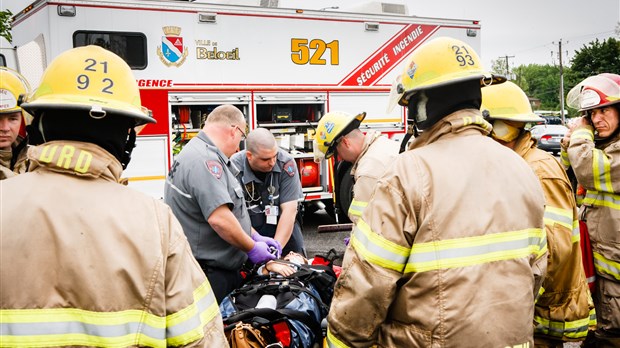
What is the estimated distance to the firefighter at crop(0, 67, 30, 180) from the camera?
348 cm

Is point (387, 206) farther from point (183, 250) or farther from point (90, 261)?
point (90, 261)

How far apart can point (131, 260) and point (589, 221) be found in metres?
3.07

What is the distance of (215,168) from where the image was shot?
12.0 ft

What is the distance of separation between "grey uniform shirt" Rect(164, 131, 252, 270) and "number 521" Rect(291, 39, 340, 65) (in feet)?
19.3

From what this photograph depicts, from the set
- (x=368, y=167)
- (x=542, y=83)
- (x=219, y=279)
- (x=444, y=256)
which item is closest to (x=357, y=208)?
(x=368, y=167)

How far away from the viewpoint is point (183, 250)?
1.79 m

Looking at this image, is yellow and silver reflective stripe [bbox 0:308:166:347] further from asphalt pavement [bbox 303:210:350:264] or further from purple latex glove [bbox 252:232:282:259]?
asphalt pavement [bbox 303:210:350:264]

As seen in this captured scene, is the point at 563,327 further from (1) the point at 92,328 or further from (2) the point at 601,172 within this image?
(1) the point at 92,328

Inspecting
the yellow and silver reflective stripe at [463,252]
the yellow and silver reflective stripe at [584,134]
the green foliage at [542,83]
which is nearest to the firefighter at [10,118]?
the yellow and silver reflective stripe at [463,252]

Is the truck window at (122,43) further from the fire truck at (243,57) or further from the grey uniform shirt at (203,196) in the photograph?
the grey uniform shirt at (203,196)

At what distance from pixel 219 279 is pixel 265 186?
57.3 inches

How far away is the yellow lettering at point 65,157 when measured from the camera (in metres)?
1.63

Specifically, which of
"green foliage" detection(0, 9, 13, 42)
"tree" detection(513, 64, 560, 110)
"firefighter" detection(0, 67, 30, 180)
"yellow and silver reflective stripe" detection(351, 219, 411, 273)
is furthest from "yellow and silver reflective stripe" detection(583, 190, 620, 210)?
"tree" detection(513, 64, 560, 110)

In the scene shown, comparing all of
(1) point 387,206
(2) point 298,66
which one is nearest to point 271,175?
(1) point 387,206
